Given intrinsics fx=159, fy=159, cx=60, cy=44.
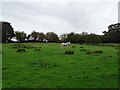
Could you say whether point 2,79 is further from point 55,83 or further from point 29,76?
point 55,83

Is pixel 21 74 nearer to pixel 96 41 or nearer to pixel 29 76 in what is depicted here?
pixel 29 76

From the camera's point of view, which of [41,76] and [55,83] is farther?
[41,76]

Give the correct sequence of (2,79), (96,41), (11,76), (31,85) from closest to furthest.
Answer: (31,85), (2,79), (11,76), (96,41)

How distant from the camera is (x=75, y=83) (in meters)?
8.56

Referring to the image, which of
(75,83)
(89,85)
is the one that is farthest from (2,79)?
(89,85)

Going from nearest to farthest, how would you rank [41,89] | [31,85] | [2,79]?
[41,89] < [31,85] < [2,79]

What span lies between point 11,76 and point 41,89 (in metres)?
3.33

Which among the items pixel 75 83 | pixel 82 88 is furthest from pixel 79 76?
pixel 82 88

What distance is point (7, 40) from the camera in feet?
297

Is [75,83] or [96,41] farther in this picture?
[96,41]

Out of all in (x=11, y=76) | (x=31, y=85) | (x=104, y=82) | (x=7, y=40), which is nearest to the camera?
(x=31, y=85)

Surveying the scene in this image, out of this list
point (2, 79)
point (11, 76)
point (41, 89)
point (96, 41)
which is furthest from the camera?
point (96, 41)

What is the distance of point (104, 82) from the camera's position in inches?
345

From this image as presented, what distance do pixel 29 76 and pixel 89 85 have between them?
153 inches
